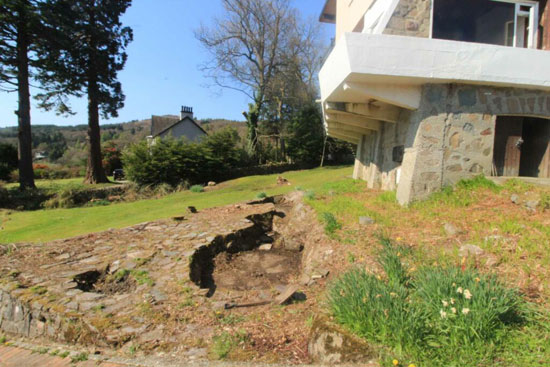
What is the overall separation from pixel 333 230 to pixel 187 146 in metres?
13.9

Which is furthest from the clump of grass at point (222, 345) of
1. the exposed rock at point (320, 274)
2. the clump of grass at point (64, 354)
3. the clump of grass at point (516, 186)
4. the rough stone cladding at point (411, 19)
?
the rough stone cladding at point (411, 19)

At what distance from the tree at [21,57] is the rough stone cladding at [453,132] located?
688 inches

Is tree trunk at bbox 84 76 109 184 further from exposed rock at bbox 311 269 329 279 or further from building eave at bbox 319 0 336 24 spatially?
exposed rock at bbox 311 269 329 279

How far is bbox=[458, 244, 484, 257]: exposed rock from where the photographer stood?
10.7 feet

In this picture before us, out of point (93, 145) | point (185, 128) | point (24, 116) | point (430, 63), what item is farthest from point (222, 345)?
point (185, 128)

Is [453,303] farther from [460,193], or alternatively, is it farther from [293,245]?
[293,245]

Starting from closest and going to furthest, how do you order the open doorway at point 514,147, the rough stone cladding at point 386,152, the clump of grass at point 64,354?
1. the clump of grass at point 64,354
2. the open doorway at point 514,147
3. the rough stone cladding at point 386,152

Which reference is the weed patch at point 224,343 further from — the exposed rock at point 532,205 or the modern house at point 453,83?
the exposed rock at point 532,205

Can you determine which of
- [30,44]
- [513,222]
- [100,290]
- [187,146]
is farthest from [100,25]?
[513,222]

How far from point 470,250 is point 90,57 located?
20556 mm

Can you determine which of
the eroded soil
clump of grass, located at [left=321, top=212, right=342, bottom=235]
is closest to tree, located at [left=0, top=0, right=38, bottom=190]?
the eroded soil

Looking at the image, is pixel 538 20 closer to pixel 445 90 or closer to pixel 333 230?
pixel 445 90

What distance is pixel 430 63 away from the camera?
4.91 metres

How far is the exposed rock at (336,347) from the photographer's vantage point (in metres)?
2.12
